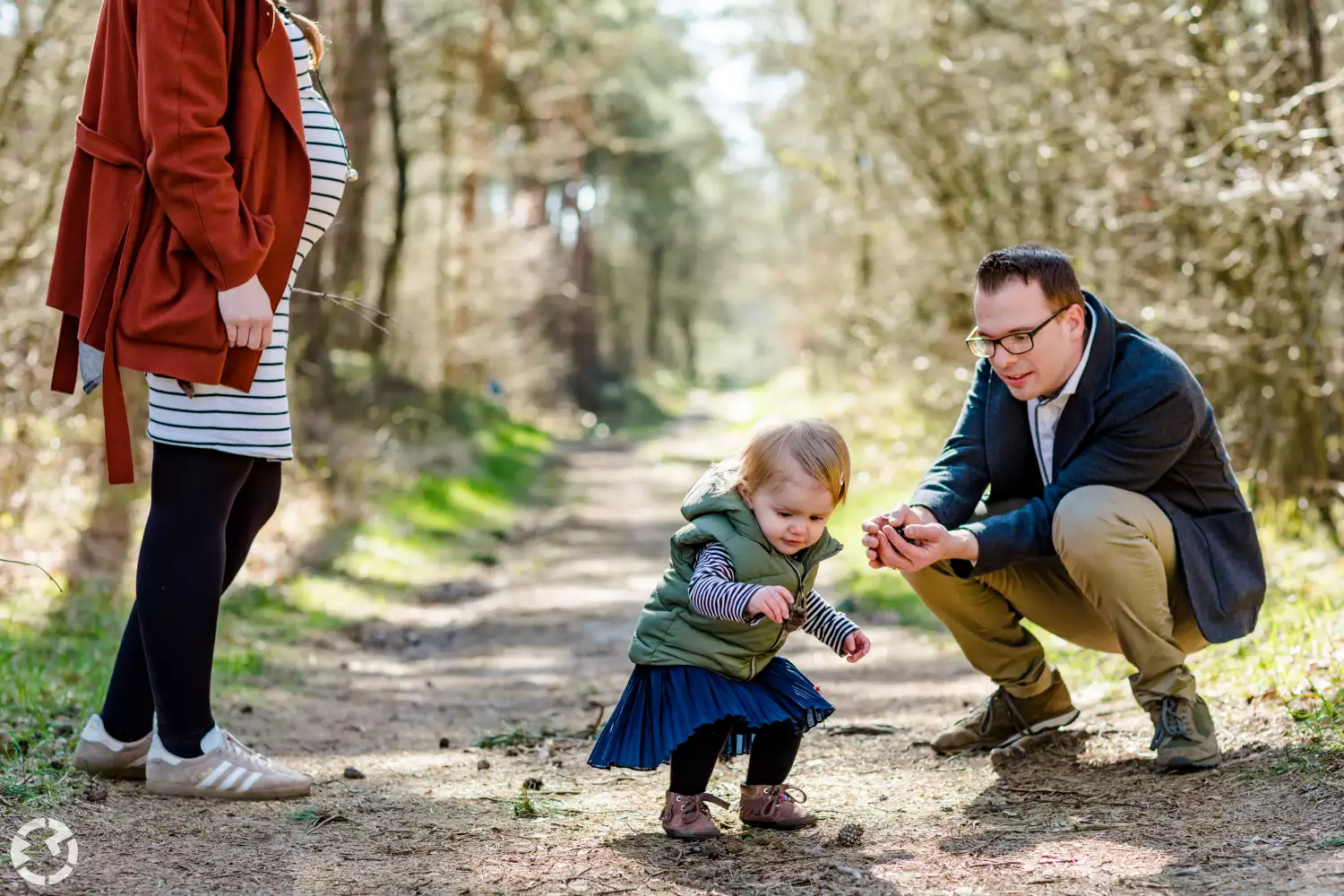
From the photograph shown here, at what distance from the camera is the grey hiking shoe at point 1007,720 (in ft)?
12.7

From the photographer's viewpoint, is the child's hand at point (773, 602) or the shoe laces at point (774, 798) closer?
the child's hand at point (773, 602)

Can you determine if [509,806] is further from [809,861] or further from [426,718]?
[426,718]

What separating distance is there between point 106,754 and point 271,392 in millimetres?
1052

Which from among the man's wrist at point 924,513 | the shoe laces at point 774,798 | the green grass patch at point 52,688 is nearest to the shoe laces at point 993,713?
the man's wrist at point 924,513

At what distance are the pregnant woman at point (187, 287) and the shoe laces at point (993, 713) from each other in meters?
2.04

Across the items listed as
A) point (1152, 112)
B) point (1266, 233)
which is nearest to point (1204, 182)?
point (1266, 233)

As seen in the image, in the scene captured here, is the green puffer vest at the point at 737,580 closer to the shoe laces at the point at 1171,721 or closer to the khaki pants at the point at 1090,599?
the khaki pants at the point at 1090,599

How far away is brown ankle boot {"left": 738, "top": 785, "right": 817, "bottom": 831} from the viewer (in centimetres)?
318

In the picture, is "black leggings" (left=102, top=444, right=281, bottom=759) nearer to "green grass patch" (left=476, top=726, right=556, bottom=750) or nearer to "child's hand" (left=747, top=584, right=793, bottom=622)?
"green grass patch" (left=476, top=726, right=556, bottom=750)

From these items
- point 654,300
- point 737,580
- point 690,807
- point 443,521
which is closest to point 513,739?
point 690,807

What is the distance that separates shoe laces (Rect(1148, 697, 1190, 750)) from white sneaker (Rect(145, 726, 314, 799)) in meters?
2.33

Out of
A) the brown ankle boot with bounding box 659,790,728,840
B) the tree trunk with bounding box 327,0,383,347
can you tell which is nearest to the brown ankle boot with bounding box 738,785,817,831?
the brown ankle boot with bounding box 659,790,728,840

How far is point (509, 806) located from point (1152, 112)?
595 centimetres

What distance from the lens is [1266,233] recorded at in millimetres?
6691
